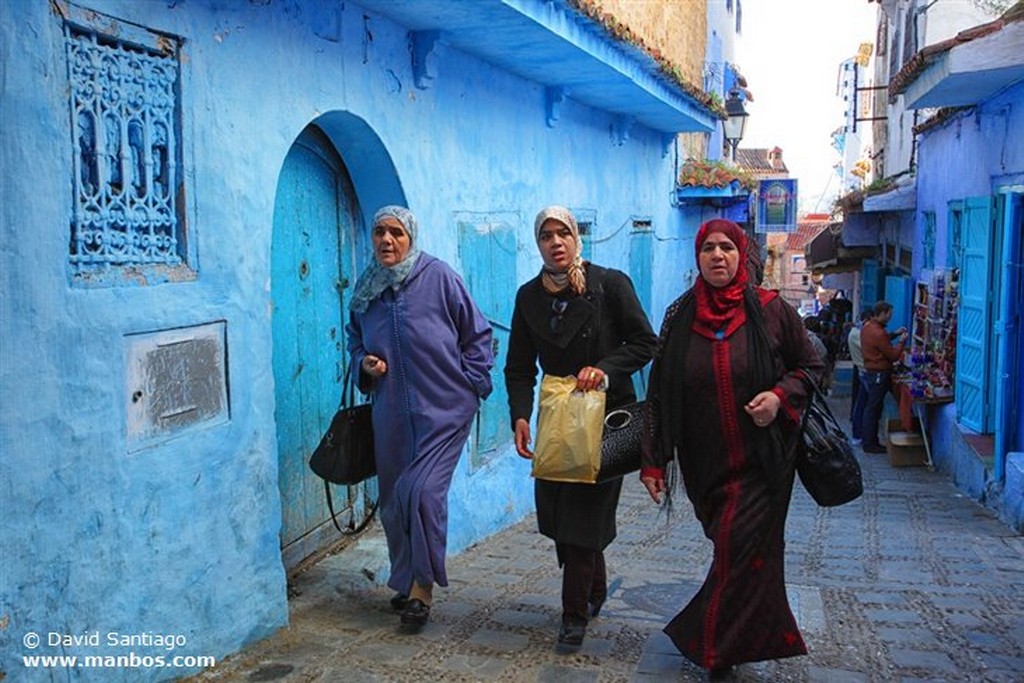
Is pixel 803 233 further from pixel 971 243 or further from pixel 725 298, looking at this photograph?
pixel 725 298

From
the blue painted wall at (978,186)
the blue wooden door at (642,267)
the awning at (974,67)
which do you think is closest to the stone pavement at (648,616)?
the blue painted wall at (978,186)

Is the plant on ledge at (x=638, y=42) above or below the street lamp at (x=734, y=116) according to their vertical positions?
below

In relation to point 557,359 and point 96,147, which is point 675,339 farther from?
point 96,147

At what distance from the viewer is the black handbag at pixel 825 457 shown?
11.7 feet

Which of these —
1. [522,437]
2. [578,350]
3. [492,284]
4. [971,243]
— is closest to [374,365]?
[522,437]

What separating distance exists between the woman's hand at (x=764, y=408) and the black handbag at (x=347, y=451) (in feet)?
5.63

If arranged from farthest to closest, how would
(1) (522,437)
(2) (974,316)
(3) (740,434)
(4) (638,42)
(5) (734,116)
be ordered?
(5) (734,116)
(2) (974,316)
(4) (638,42)
(1) (522,437)
(3) (740,434)

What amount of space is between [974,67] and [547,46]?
323 centimetres

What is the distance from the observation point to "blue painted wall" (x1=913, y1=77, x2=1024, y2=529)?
24.6 feet

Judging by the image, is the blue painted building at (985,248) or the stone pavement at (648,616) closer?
the stone pavement at (648,616)

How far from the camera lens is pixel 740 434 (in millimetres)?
3600

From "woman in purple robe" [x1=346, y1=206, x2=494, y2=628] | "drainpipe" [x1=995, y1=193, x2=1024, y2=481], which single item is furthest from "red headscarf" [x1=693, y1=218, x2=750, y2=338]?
→ "drainpipe" [x1=995, y1=193, x2=1024, y2=481]

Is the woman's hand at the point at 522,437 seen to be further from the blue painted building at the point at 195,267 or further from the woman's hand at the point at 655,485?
the blue painted building at the point at 195,267

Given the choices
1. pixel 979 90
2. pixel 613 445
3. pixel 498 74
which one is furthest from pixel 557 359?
pixel 979 90
